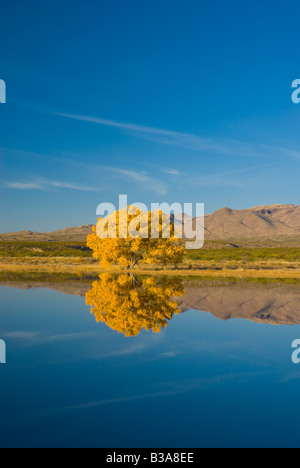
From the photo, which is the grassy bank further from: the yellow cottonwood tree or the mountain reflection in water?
the mountain reflection in water

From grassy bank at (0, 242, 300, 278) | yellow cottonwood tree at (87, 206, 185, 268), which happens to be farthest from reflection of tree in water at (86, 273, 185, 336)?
yellow cottonwood tree at (87, 206, 185, 268)

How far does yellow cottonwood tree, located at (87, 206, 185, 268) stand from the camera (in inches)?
1614

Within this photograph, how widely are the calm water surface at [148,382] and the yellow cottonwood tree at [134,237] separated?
25.4m

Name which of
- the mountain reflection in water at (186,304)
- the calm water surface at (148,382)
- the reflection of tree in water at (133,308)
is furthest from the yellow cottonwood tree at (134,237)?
the calm water surface at (148,382)

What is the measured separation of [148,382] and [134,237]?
109ft

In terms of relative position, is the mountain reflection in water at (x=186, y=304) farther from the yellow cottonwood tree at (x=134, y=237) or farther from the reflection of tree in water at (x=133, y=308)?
the yellow cottonwood tree at (x=134, y=237)

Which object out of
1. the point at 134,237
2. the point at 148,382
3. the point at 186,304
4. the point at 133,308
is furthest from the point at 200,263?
the point at 148,382

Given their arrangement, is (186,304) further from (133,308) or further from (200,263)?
(200,263)

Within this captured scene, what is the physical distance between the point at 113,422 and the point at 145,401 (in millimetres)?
943

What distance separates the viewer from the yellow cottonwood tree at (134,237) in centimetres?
4100

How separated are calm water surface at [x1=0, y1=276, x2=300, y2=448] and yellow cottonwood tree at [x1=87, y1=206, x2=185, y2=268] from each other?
2544cm

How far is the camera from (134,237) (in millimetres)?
41000
